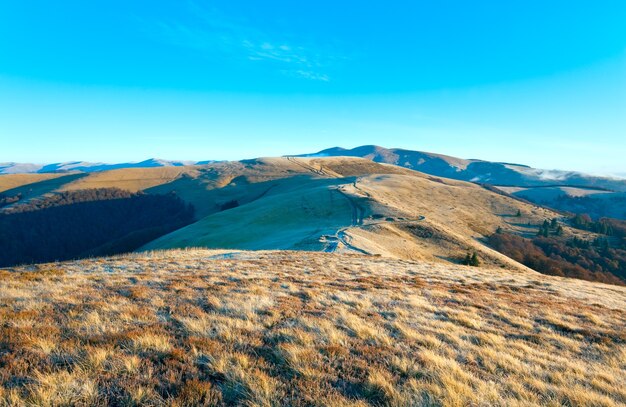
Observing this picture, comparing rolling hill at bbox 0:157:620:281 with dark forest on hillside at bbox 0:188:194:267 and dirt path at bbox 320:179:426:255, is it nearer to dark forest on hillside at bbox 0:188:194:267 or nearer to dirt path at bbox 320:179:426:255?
dirt path at bbox 320:179:426:255

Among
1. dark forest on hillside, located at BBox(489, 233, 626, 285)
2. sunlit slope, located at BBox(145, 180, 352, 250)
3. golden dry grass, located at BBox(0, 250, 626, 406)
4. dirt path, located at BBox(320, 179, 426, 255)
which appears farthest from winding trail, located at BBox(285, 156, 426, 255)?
dark forest on hillside, located at BBox(489, 233, 626, 285)

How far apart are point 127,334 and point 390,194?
8460 centimetres

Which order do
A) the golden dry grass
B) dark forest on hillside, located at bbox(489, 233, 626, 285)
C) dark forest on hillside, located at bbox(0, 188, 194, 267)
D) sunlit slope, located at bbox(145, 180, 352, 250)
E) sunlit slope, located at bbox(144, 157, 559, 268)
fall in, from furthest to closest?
dark forest on hillside, located at bbox(0, 188, 194, 267)
dark forest on hillside, located at bbox(489, 233, 626, 285)
sunlit slope, located at bbox(145, 180, 352, 250)
sunlit slope, located at bbox(144, 157, 559, 268)
the golden dry grass

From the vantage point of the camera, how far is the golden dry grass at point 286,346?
209 inches

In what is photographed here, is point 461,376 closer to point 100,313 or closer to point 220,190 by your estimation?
point 100,313

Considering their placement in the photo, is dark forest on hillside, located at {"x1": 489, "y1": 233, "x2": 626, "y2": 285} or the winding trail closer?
the winding trail

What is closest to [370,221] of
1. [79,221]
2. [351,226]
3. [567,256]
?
[351,226]

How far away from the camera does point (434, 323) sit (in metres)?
10.2

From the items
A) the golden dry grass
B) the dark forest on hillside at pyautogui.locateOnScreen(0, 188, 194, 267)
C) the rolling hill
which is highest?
the golden dry grass

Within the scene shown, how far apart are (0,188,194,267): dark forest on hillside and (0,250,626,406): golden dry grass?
106 metres

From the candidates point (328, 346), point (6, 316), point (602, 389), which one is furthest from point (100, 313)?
point (602, 389)

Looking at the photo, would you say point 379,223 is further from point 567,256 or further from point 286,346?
point 567,256

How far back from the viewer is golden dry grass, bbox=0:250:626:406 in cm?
530

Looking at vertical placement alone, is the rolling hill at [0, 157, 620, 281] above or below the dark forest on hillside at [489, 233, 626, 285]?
above
